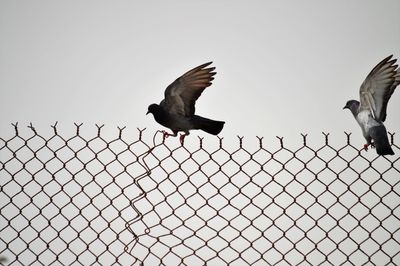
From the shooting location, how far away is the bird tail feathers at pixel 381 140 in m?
2.38

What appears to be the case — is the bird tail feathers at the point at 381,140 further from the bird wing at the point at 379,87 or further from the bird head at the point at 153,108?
the bird head at the point at 153,108

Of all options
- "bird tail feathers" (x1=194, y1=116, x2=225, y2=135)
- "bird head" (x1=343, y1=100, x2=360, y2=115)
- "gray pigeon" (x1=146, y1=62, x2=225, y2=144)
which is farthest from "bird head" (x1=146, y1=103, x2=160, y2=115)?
"bird head" (x1=343, y1=100, x2=360, y2=115)

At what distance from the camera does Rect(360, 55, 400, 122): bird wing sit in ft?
8.82

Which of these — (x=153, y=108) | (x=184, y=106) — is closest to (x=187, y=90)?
(x=184, y=106)

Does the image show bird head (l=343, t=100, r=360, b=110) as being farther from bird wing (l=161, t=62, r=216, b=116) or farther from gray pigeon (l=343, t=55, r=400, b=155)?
bird wing (l=161, t=62, r=216, b=116)

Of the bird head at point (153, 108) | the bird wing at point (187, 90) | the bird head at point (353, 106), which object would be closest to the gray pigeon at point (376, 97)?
the bird head at point (353, 106)

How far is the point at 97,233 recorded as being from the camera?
1976mm

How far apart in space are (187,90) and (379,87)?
1.31 m

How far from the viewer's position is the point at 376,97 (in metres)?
2.79

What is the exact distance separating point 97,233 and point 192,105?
0.97 m

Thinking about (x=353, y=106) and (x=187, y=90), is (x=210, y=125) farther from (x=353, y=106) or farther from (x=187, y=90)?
(x=353, y=106)

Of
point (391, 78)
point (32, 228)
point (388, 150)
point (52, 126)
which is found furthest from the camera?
point (391, 78)

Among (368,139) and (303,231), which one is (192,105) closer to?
(303,231)

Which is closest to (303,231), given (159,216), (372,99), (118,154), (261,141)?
(261,141)
